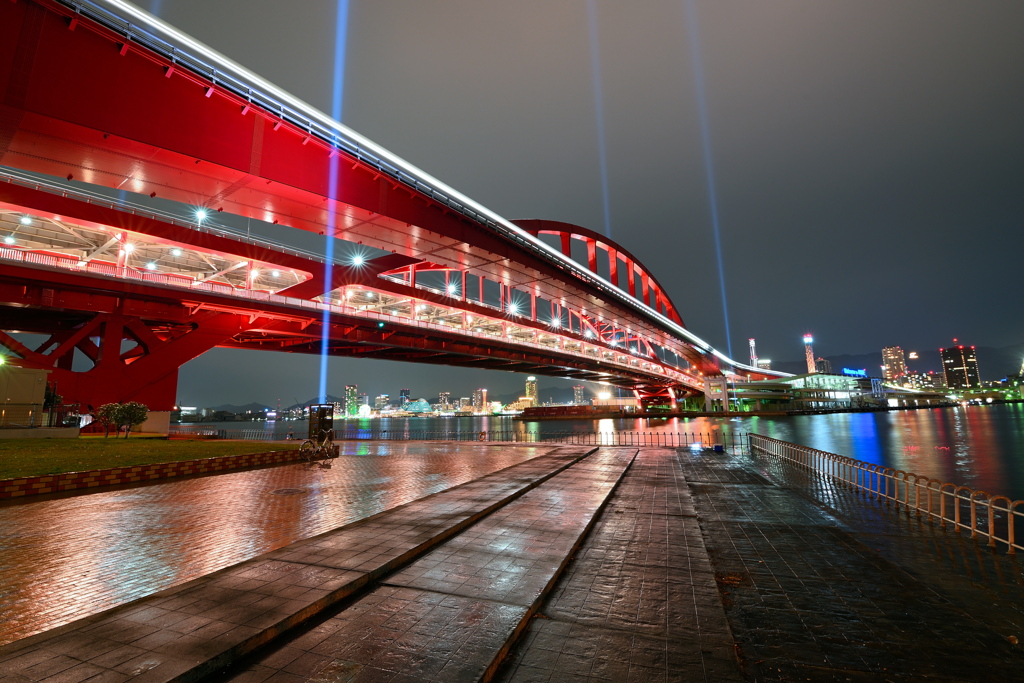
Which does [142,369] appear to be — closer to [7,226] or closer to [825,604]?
[7,226]

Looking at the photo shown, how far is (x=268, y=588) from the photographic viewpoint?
512 cm

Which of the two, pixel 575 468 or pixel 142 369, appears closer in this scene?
pixel 575 468

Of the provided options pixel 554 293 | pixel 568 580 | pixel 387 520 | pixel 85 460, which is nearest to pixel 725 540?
pixel 568 580

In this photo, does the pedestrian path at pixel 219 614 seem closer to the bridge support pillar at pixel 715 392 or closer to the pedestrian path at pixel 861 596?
the pedestrian path at pixel 861 596

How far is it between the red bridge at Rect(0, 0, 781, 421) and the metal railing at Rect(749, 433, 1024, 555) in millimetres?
15995

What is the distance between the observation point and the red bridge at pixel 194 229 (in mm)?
9625

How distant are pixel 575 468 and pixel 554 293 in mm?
18764

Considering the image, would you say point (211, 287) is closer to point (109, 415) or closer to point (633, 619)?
point (109, 415)

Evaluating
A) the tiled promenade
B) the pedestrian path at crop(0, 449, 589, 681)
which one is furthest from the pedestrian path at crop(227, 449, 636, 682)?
the pedestrian path at crop(0, 449, 589, 681)

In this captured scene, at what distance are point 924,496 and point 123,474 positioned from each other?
25.8 metres

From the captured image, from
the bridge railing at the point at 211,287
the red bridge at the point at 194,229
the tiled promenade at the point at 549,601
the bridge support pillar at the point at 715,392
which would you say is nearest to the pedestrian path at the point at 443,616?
the tiled promenade at the point at 549,601

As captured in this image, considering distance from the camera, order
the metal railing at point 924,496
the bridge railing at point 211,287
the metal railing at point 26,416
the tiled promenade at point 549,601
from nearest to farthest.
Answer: the tiled promenade at point 549,601 < the metal railing at point 924,496 < the metal railing at point 26,416 < the bridge railing at point 211,287

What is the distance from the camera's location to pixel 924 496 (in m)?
15.9

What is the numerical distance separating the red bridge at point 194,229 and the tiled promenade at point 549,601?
325 inches
